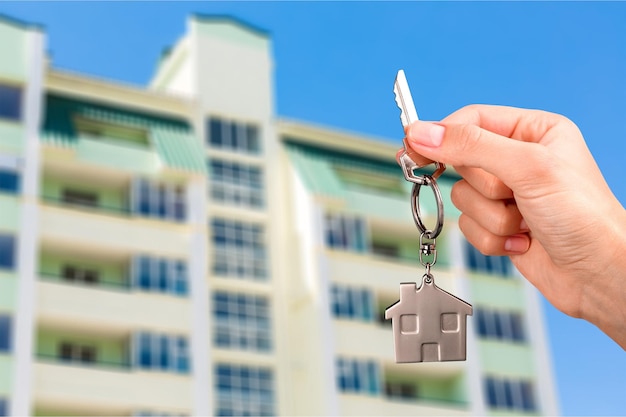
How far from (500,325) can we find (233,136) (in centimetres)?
1278

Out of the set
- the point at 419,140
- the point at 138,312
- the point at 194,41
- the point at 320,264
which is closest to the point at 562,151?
the point at 419,140

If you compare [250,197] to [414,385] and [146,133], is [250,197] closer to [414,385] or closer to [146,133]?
[146,133]

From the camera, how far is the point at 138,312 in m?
35.9

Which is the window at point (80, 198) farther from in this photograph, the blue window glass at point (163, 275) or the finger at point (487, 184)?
the finger at point (487, 184)

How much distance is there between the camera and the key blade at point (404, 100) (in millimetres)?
4062

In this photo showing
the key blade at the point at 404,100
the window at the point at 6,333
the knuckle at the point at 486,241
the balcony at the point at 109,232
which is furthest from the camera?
the balcony at the point at 109,232

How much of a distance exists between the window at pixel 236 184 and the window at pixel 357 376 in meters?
7.15

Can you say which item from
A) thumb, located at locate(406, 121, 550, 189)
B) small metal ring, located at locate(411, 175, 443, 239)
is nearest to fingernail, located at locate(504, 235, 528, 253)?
thumb, located at locate(406, 121, 550, 189)

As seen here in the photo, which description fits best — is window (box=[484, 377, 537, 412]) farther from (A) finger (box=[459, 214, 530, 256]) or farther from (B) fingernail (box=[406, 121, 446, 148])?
(B) fingernail (box=[406, 121, 446, 148])

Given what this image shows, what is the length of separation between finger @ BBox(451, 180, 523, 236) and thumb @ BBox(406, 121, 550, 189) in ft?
1.53

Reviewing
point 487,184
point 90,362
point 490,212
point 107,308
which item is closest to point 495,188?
point 487,184

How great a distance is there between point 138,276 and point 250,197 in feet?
22.0

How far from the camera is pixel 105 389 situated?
34188 mm

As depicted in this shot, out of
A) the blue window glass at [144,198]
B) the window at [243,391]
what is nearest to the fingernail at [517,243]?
the window at [243,391]
